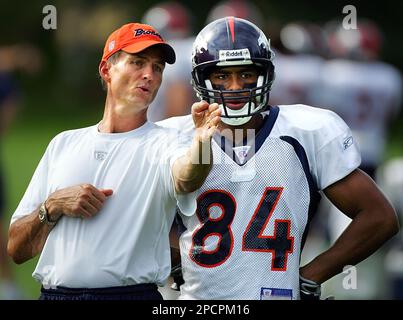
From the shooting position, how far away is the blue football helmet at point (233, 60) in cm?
473

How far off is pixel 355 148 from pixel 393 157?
46.3 feet

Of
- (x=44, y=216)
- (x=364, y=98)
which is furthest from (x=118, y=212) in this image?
(x=364, y=98)

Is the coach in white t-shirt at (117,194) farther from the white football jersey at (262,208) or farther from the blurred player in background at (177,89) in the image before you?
the blurred player in background at (177,89)

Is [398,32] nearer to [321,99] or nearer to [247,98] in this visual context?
[321,99]

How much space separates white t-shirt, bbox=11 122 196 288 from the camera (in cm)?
457

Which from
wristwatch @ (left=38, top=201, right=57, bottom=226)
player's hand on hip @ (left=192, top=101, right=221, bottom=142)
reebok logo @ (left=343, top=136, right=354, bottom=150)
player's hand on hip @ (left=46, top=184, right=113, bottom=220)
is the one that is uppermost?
player's hand on hip @ (left=192, top=101, right=221, bottom=142)

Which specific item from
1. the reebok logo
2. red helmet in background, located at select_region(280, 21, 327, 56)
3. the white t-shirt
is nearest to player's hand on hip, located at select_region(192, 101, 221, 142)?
the white t-shirt

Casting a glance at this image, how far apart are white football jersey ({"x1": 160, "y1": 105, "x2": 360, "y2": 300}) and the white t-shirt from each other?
14 centimetres

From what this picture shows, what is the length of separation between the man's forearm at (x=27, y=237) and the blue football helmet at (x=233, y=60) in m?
0.90

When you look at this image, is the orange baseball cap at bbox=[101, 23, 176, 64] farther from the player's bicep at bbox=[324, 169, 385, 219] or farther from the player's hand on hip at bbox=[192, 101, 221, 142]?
the player's bicep at bbox=[324, 169, 385, 219]

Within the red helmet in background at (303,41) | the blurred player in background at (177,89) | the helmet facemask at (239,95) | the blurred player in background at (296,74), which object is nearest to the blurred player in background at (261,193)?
the helmet facemask at (239,95)

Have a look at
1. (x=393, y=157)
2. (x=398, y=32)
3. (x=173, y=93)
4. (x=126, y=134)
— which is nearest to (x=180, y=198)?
(x=126, y=134)

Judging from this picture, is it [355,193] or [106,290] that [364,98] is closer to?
[355,193]

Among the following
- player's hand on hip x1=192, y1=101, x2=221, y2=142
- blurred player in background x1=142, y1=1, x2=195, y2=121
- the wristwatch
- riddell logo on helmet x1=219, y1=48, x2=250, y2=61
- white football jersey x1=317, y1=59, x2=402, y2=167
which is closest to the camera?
player's hand on hip x1=192, y1=101, x2=221, y2=142
